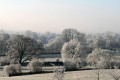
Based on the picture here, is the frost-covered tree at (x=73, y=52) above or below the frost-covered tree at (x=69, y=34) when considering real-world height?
below

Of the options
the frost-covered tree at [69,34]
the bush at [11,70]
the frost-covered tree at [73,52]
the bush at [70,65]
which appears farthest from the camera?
the frost-covered tree at [69,34]

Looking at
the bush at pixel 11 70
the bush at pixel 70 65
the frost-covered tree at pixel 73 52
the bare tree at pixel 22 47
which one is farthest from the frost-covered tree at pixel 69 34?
the bush at pixel 11 70

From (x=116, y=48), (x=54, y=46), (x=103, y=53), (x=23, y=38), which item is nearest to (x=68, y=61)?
(x=103, y=53)

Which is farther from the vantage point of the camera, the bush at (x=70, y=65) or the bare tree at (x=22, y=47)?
the bare tree at (x=22, y=47)

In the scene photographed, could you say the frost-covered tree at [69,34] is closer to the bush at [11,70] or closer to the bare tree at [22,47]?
the bare tree at [22,47]

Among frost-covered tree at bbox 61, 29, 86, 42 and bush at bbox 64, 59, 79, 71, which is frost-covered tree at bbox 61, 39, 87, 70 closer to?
bush at bbox 64, 59, 79, 71

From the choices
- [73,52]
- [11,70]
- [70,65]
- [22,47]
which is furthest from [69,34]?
[11,70]


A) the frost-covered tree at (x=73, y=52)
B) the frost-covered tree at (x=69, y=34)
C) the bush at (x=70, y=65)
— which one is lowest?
the bush at (x=70, y=65)

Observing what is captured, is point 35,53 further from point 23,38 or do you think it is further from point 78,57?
point 78,57

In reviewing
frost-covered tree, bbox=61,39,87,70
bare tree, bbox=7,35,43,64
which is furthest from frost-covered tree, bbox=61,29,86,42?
bare tree, bbox=7,35,43,64

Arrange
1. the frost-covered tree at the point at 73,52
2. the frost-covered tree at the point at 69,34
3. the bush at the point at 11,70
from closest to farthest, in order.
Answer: the bush at the point at 11,70 < the frost-covered tree at the point at 73,52 < the frost-covered tree at the point at 69,34

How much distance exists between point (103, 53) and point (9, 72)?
95.5ft

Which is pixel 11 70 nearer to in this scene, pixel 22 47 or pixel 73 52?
pixel 22 47

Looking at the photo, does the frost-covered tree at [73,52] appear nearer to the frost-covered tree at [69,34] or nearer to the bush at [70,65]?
the bush at [70,65]
